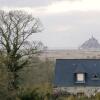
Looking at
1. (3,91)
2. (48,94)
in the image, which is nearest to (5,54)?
(48,94)

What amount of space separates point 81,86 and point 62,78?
85.4 inches

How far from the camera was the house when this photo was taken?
48438 mm

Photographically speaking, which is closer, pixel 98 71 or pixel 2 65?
pixel 2 65

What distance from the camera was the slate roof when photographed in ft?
160

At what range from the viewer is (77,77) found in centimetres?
4922

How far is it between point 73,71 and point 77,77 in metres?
0.87

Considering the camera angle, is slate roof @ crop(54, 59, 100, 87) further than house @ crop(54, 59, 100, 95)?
Yes

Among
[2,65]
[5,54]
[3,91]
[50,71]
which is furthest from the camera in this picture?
[50,71]

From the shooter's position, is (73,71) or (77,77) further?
(73,71)

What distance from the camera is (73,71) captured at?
49.7 m

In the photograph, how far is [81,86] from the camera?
160 feet

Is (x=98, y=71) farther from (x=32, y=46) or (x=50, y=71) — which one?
(x=50, y=71)

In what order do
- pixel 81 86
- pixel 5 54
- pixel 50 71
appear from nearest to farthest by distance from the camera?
pixel 5 54 → pixel 81 86 → pixel 50 71

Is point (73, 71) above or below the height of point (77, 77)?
above
